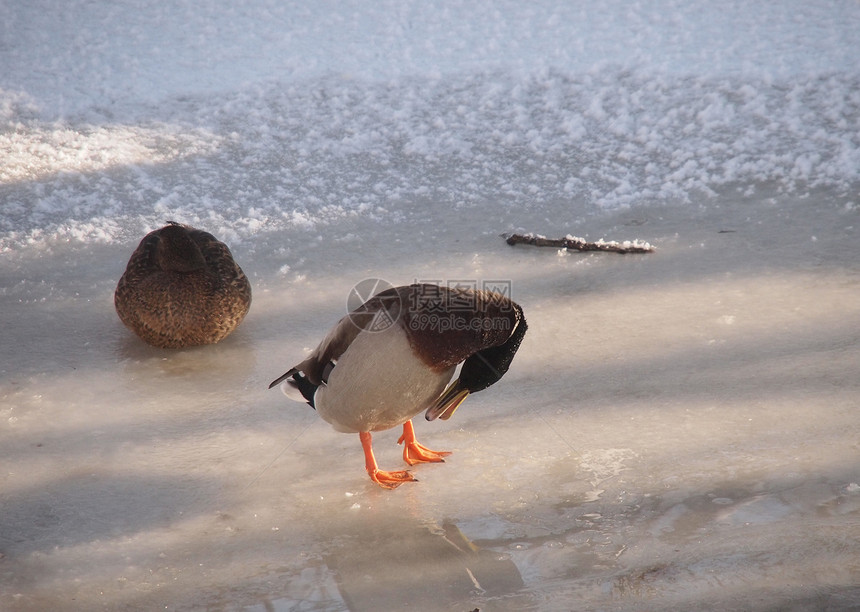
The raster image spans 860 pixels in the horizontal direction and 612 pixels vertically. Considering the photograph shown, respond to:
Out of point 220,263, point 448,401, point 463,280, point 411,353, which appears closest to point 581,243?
point 463,280

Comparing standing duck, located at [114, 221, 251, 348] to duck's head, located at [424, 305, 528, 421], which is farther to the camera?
standing duck, located at [114, 221, 251, 348]

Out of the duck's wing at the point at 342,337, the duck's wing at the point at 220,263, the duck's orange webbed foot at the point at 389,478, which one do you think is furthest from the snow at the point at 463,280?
the duck's wing at the point at 342,337

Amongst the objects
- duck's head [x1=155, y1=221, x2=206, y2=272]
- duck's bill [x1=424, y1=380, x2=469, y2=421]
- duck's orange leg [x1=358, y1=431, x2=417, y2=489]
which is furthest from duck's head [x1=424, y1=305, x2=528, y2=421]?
duck's head [x1=155, y1=221, x2=206, y2=272]

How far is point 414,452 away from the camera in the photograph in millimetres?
2834

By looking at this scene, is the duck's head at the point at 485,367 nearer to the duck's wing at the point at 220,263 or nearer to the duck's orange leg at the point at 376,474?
the duck's orange leg at the point at 376,474

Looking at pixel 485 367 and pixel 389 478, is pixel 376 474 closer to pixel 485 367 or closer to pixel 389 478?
pixel 389 478

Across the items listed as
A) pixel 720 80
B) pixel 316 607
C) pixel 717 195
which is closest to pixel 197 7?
pixel 720 80

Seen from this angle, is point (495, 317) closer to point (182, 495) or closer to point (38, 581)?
point (182, 495)

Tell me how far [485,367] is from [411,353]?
0.74 ft

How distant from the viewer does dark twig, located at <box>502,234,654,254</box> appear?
4180 mm

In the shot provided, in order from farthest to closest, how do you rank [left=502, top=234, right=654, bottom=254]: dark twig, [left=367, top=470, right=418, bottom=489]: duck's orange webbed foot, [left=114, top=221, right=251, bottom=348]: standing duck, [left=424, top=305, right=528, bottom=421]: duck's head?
1. [left=502, top=234, right=654, bottom=254]: dark twig
2. [left=114, top=221, right=251, bottom=348]: standing duck
3. [left=367, top=470, right=418, bottom=489]: duck's orange webbed foot
4. [left=424, top=305, right=528, bottom=421]: duck's head

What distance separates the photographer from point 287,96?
6270mm

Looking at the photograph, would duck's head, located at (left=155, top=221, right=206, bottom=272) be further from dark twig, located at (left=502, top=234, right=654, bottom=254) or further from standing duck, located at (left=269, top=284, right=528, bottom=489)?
dark twig, located at (left=502, top=234, right=654, bottom=254)

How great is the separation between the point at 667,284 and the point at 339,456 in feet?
5.86
